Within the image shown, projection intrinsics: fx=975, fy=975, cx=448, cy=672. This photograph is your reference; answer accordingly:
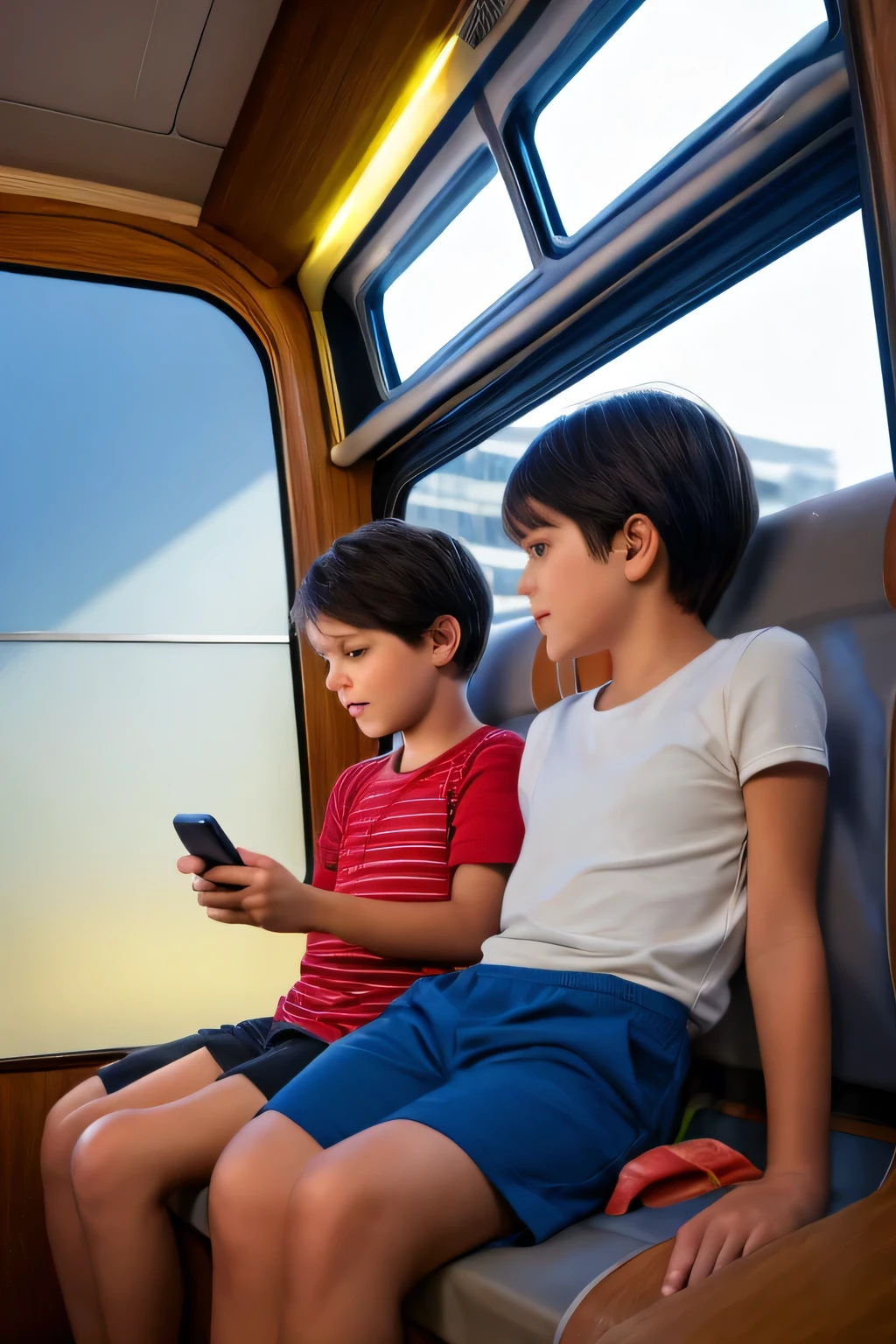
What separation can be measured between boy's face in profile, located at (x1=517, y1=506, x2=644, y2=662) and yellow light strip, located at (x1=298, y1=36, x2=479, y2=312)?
97 centimetres

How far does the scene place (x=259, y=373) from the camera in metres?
2.35

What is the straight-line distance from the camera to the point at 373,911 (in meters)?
1.24

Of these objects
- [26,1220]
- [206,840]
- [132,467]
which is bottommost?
[26,1220]

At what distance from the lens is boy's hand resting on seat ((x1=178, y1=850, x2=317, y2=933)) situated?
1.19m

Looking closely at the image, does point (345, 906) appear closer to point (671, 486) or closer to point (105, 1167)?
point (105, 1167)

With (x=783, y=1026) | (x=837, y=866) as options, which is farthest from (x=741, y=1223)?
(x=837, y=866)

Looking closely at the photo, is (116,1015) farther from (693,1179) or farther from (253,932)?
(693,1179)

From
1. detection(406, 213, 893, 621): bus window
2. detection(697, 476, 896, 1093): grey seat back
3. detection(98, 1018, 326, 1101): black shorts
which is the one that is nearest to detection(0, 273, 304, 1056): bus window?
detection(98, 1018, 326, 1101): black shorts

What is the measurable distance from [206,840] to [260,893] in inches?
3.6

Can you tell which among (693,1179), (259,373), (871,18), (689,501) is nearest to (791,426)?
(689,501)

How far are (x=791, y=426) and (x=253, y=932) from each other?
1.50m

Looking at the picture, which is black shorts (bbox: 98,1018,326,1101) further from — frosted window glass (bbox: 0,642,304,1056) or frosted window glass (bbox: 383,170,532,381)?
frosted window glass (bbox: 383,170,532,381)

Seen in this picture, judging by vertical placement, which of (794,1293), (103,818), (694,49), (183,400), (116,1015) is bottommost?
(794,1293)

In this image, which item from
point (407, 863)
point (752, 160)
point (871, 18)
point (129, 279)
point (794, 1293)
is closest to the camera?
point (794, 1293)
